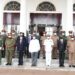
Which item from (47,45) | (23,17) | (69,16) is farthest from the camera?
(23,17)

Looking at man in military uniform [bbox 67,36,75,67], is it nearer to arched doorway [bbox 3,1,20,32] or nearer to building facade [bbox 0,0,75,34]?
building facade [bbox 0,0,75,34]

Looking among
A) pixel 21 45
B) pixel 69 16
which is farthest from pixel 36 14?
pixel 21 45

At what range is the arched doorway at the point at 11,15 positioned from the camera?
3064 centimetres

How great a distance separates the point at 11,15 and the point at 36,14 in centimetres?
198

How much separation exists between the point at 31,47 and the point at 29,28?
633 centimetres

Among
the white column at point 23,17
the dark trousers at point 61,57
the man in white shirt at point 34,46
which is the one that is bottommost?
the dark trousers at point 61,57

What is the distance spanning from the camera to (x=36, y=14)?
102 feet

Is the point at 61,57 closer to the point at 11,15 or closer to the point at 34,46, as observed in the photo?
the point at 34,46

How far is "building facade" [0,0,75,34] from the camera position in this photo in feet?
100.0

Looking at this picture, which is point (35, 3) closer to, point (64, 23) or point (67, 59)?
point (64, 23)

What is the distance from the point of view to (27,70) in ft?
74.3

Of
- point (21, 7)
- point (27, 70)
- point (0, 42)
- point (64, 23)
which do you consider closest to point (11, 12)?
point (21, 7)

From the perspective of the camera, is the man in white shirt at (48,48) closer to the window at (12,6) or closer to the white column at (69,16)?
the white column at (69,16)

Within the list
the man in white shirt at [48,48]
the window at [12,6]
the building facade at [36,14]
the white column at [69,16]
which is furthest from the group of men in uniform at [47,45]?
the window at [12,6]
